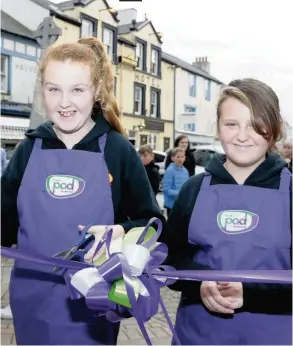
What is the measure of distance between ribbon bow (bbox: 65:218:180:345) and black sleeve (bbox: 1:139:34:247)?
1.13 ft

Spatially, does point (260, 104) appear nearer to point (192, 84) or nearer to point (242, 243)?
point (242, 243)

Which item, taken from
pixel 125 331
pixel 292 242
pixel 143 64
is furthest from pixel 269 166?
pixel 143 64

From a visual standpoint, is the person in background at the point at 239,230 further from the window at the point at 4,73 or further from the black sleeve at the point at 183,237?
the window at the point at 4,73

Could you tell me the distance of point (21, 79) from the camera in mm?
14586

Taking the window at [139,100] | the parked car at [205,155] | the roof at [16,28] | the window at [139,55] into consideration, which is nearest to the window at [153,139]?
the window at [139,100]

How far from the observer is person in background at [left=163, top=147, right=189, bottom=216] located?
17.1 feet

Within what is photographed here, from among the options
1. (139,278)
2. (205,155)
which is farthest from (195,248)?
(205,155)

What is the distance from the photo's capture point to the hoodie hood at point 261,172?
4.45ft

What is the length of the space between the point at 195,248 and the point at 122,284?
311 millimetres

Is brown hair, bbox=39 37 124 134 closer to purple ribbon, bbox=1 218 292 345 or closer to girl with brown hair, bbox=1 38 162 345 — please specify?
girl with brown hair, bbox=1 38 162 345

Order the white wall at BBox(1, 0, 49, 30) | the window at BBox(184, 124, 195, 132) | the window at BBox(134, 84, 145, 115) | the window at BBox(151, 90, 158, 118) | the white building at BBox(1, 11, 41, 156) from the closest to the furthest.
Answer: the white wall at BBox(1, 0, 49, 30) < the white building at BBox(1, 11, 41, 156) < the window at BBox(134, 84, 145, 115) < the window at BBox(151, 90, 158, 118) < the window at BBox(184, 124, 195, 132)

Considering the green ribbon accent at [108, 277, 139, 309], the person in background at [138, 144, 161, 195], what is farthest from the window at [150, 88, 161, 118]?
the green ribbon accent at [108, 277, 139, 309]

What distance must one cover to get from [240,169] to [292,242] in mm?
271

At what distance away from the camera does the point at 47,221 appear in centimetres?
137
